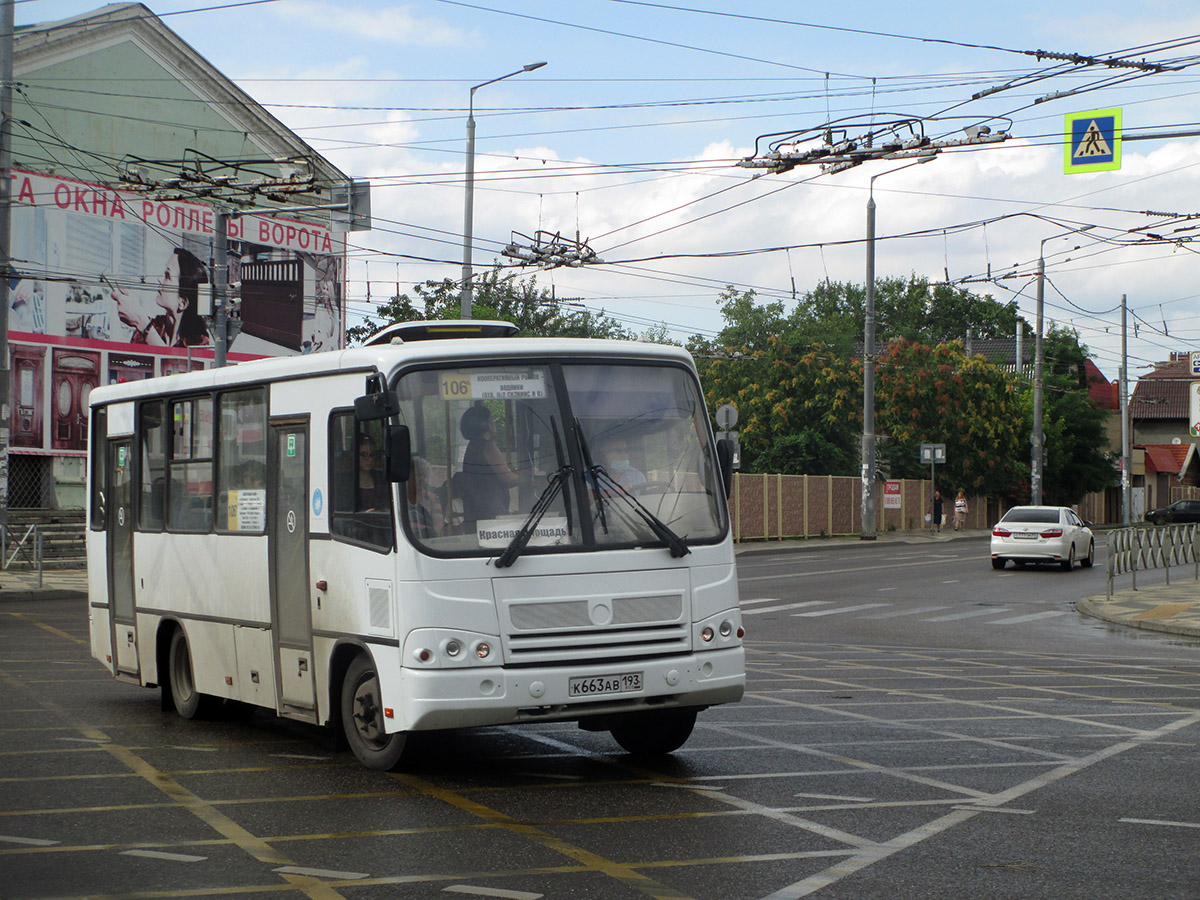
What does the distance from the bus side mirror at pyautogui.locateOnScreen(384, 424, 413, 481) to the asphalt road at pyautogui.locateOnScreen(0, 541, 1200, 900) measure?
5.53 ft

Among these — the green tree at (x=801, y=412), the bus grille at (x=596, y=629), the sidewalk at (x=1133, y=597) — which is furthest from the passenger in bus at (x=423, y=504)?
the green tree at (x=801, y=412)

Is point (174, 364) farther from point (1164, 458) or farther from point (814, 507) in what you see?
point (1164, 458)

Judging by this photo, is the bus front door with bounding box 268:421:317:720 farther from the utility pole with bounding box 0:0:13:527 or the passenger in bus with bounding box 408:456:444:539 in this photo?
the utility pole with bounding box 0:0:13:527

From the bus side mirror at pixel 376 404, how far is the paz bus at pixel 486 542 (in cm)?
1

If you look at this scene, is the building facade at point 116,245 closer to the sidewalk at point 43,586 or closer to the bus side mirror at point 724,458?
the sidewalk at point 43,586

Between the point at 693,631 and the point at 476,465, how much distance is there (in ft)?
5.25

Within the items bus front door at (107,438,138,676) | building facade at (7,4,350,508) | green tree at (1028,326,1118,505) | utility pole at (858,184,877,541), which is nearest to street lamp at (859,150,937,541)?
utility pole at (858,184,877,541)

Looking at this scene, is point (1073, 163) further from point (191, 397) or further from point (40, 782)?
point (40, 782)

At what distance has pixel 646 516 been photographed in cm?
900

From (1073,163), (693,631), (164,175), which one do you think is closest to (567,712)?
(693,631)

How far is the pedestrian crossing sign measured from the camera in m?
18.1

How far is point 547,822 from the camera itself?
7559mm

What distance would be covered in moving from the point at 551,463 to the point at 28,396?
2947cm

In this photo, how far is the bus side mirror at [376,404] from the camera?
8.59 metres
